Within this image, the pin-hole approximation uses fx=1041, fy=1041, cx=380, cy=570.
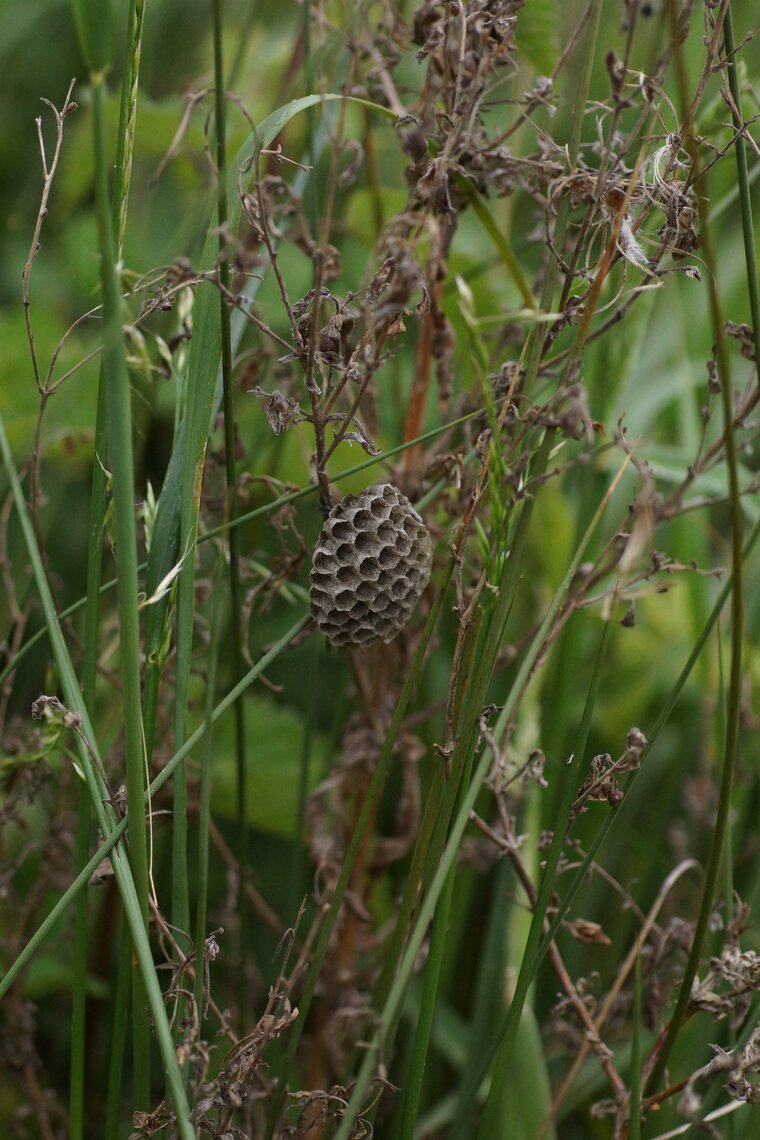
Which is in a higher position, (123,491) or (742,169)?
(742,169)

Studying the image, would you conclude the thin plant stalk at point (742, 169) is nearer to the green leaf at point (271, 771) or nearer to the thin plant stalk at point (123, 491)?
the thin plant stalk at point (123, 491)

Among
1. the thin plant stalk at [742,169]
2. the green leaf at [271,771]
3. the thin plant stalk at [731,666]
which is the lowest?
the green leaf at [271,771]

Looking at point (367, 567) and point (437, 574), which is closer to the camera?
point (367, 567)

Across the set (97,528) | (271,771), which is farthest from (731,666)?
(271,771)

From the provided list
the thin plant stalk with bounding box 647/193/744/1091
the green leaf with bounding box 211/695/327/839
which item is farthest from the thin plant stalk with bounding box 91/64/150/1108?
the green leaf with bounding box 211/695/327/839

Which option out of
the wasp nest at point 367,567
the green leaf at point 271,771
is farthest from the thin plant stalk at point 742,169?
the green leaf at point 271,771

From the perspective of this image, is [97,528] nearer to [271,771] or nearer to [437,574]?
[437,574]

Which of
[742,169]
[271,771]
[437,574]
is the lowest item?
[271,771]

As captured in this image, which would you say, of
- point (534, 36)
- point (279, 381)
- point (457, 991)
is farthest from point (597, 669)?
point (457, 991)

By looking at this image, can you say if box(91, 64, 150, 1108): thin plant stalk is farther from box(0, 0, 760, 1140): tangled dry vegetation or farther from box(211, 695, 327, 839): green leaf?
box(211, 695, 327, 839): green leaf
